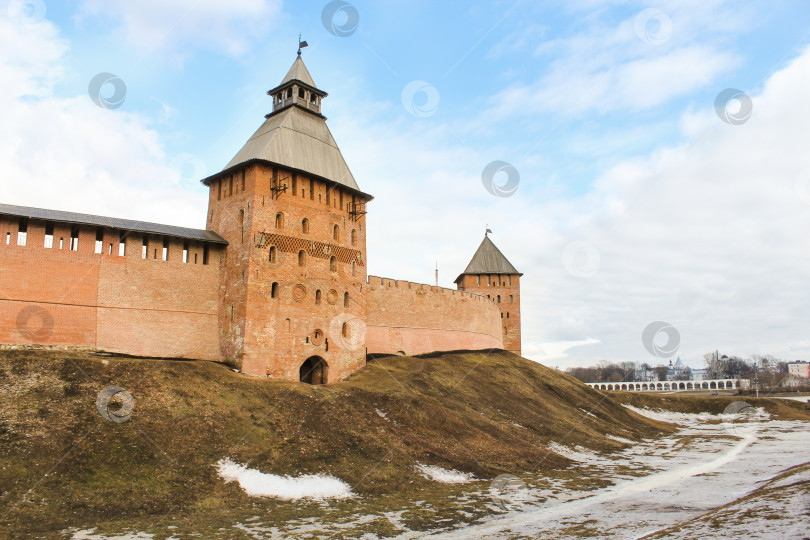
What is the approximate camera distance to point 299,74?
3650 centimetres

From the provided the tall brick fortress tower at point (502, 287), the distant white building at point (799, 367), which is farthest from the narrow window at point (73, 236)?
the distant white building at point (799, 367)

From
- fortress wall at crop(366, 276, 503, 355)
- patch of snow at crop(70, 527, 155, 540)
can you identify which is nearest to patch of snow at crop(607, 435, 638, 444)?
fortress wall at crop(366, 276, 503, 355)

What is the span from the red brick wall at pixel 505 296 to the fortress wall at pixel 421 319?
25.8 ft

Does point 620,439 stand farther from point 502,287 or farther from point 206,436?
point 502,287

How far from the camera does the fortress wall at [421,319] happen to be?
40.3 metres

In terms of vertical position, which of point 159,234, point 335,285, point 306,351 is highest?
point 159,234

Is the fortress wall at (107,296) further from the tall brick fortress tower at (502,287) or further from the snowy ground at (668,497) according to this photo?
the tall brick fortress tower at (502,287)

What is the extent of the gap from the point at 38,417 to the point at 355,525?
1117cm

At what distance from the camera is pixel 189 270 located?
30.0 meters

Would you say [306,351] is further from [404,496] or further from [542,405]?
[542,405]

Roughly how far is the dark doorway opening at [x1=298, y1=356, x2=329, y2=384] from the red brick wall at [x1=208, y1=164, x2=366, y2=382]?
377 millimetres

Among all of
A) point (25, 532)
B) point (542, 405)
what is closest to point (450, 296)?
point (542, 405)

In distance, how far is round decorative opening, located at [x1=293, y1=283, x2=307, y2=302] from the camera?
3112 cm

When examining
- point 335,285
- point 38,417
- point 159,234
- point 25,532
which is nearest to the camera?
point 25,532
